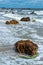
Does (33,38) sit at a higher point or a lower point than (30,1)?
lower

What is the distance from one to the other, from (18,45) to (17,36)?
11.8 ft

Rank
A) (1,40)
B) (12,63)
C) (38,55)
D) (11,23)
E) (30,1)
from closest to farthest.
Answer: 1. (12,63)
2. (38,55)
3. (1,40)
4. (11,23)
5. (30,1)

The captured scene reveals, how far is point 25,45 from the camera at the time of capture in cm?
946

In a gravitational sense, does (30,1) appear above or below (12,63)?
above

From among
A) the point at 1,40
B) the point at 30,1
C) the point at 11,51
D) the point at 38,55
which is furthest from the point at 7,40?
the point at 30,1

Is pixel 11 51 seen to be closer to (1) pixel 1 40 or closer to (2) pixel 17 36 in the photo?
(1) pixel 1 40

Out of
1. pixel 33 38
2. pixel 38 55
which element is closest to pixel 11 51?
pixel 38 55

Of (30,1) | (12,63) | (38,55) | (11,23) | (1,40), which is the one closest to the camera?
(12,63)

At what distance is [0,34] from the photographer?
13.5 metres

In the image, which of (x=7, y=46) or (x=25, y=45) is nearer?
(x=25, y=45)

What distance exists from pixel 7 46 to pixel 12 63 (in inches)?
90.6

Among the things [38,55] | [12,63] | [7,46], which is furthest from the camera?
[7,46]

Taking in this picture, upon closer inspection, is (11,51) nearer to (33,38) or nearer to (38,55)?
(38,55)

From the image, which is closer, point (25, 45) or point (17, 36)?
point (25, 45)
